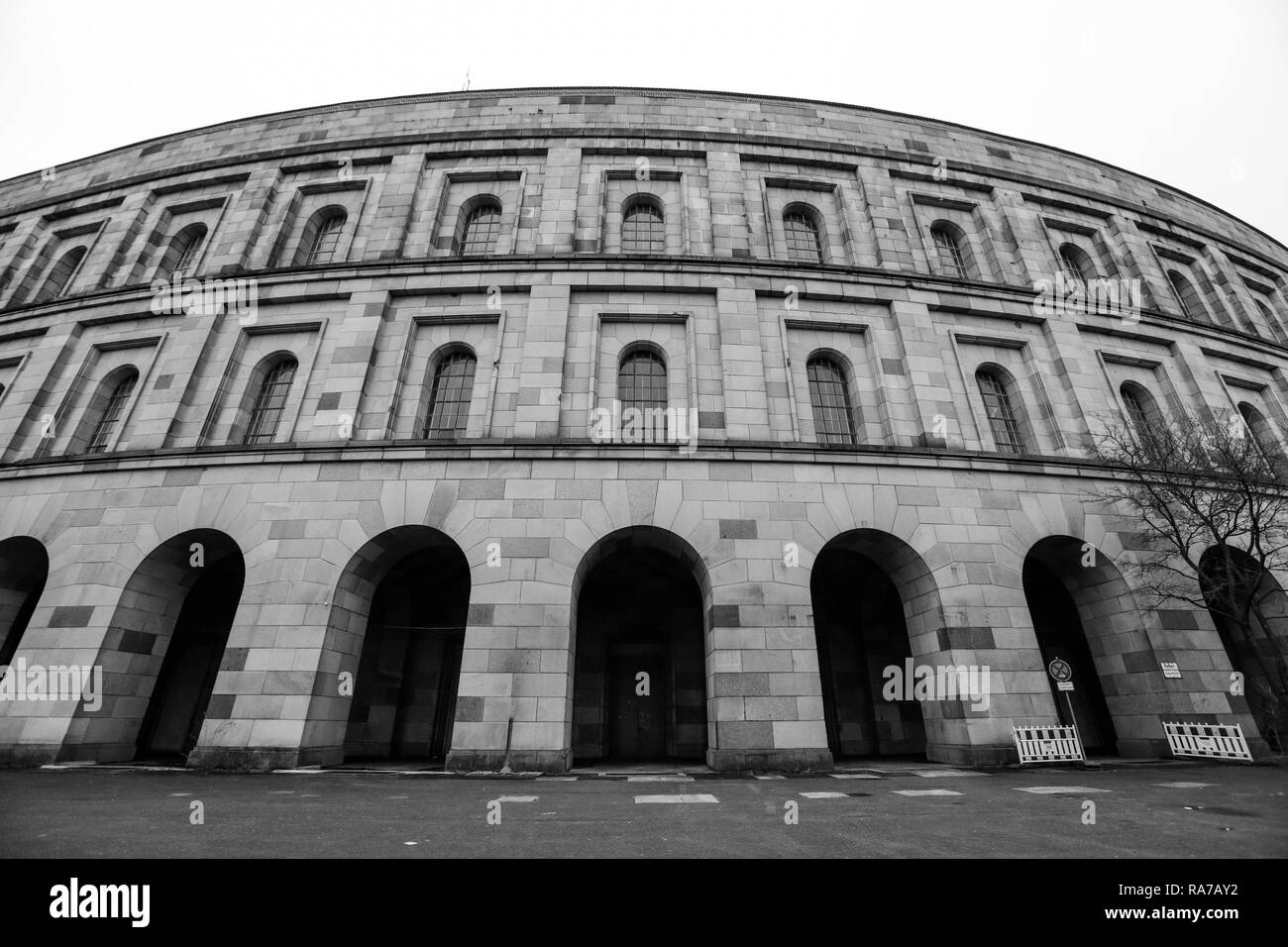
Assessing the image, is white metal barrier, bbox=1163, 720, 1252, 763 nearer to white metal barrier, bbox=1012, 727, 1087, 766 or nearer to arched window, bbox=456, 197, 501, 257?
white metal barrier, bbox=1012, 727, 1087, 766

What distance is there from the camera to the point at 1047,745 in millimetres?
11430

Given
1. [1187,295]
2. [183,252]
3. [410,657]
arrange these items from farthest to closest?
[1187,295]
[183,252]
[410,657]

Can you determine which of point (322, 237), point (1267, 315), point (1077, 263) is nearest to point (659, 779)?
point (322, 237)

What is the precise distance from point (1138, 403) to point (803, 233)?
12.3m

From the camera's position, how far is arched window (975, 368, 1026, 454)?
1545 cm

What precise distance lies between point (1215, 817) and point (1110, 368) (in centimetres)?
1575

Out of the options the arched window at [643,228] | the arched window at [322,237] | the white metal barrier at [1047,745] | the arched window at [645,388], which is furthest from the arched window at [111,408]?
the white metal barrier at [1047,745]

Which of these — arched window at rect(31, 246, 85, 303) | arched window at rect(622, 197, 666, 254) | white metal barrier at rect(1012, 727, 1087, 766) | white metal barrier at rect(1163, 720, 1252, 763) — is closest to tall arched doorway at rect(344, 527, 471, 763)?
arched window at rect(622, 197, 666, 254)

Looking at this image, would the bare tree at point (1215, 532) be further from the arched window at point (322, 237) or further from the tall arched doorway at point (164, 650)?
the arched window at point (322, 237)

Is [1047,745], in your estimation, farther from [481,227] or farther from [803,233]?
[481,227]

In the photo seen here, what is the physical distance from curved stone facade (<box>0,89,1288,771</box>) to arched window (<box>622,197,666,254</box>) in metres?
0.13

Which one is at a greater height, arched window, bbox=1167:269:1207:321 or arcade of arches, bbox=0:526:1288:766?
arched window, bbox=1167:269:1207:321

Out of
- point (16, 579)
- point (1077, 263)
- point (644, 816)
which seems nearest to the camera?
point (644, 816)
